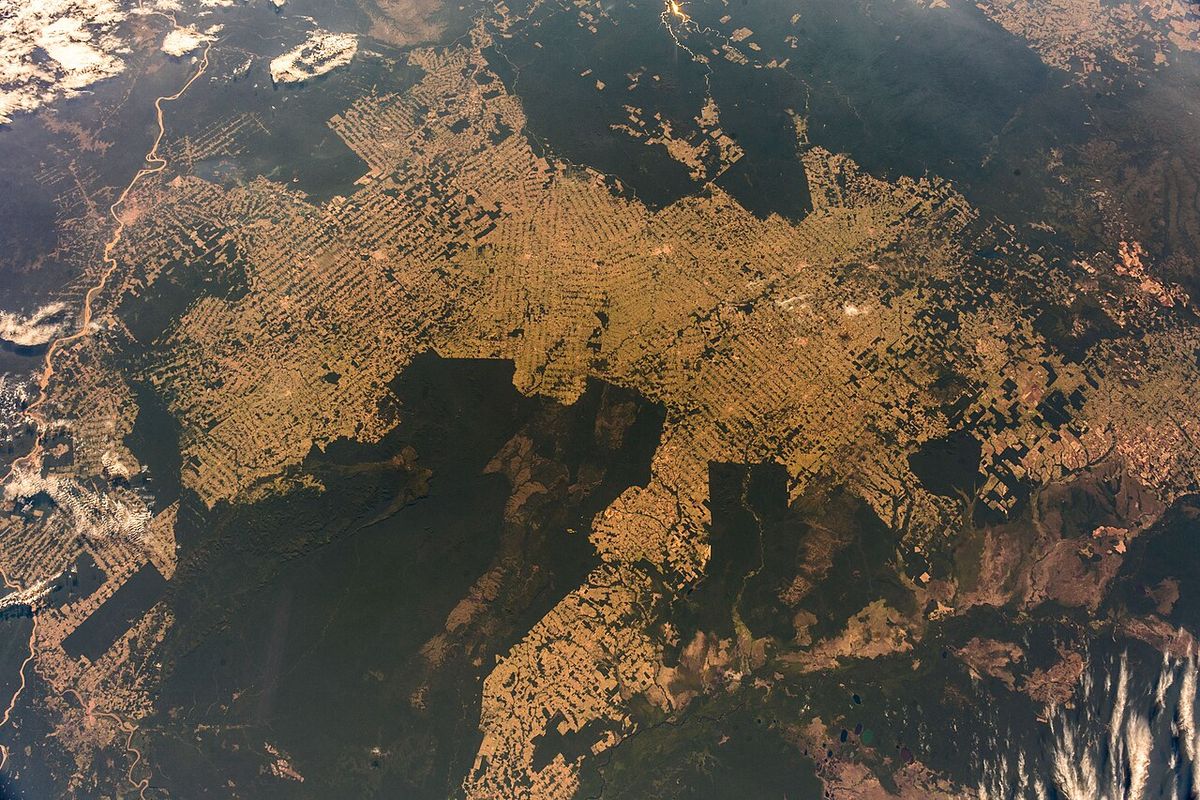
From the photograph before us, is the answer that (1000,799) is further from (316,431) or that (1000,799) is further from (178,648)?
(178,648)

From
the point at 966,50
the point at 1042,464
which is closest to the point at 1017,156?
the point at 966,50

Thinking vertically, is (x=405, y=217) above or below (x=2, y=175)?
below

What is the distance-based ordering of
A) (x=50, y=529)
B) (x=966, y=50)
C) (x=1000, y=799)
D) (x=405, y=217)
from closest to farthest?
(x=1000, y=799), (x=50, y=529), (x=405, y=217), (x=966, y=50)

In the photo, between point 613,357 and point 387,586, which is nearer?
point 387,586

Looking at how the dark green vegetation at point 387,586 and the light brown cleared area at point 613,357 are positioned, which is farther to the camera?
the light brown cleared area at point 613,357

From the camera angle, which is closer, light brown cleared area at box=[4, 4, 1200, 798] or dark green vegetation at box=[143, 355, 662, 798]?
dark green vegetation at box=[143, 355, 662, 798]

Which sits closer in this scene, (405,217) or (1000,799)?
(1000,799)

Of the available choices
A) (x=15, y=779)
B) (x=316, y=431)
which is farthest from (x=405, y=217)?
(x=15, y=779)

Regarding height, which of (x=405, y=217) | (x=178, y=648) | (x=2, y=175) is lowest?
(x=178, y=648)

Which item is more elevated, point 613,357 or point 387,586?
point 613,357

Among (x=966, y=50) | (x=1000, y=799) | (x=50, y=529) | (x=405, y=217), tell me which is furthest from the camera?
(x=966, y=50)
